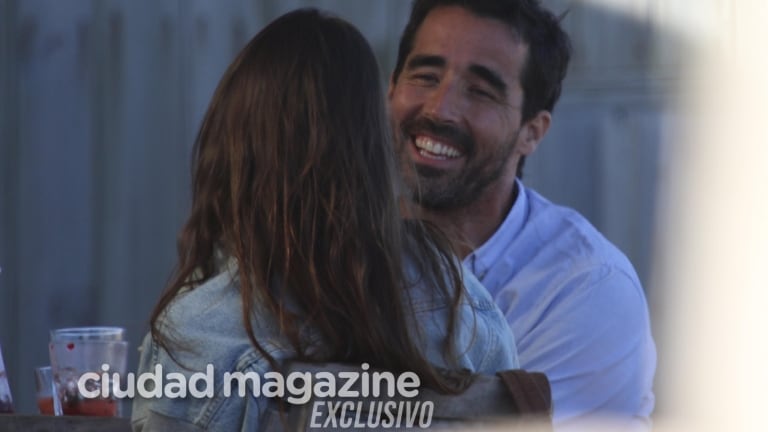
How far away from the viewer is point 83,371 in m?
2.34

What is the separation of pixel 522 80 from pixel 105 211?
107cm

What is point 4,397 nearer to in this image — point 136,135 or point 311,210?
point 311,210

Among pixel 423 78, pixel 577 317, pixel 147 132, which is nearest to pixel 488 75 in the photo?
pixel 423 78

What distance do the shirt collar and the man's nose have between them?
9.3 inches

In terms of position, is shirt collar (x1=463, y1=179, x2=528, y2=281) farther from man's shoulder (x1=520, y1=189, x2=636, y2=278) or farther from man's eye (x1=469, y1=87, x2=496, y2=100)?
man's eye (x1=469, y1=87, x2=496, y2=100)

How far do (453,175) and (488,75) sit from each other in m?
0.25

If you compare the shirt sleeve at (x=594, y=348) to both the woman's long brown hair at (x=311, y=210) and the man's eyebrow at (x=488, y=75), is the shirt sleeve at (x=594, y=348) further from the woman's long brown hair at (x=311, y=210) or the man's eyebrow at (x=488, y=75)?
the woman's long brown hair at (x=311, y=210)

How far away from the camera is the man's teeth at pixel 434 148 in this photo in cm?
320

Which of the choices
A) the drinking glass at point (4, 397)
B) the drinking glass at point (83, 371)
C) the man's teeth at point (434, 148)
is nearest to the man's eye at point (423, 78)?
the man's teeth at point (434, 148)

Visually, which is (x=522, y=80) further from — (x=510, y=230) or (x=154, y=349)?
(x=154, y=349)

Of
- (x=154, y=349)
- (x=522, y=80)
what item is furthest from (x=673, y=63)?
(x=154, y=349)

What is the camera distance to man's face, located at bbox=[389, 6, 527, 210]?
10.5 feet

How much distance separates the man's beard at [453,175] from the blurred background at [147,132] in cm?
34

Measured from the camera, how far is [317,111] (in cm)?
187
